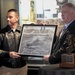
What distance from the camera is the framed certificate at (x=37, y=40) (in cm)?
350

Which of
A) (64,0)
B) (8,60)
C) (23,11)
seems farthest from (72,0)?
(8,60)

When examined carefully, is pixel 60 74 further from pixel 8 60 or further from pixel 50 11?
pixel 50 11

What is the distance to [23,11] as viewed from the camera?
4617 mm

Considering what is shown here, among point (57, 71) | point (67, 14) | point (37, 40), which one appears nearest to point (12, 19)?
point (37, 40)

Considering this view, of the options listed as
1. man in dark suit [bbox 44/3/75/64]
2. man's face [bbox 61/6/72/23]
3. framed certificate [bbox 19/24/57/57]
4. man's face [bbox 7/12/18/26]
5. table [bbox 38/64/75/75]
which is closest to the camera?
table [bbox 38/64/75/75]

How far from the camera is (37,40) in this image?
357 centimetres

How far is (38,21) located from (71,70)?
1.96m

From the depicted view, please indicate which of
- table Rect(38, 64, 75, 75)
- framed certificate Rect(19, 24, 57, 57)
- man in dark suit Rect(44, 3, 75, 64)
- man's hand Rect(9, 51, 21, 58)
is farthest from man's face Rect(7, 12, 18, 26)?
table Rect(38, 64, 75, 75)

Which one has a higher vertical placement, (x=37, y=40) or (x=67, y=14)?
(x=67, y=14)

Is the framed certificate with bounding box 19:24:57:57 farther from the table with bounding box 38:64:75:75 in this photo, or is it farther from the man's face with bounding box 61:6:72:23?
the table with bounding box 38:64:75:75

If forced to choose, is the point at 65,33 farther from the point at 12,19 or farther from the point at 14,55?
the point at 12,19

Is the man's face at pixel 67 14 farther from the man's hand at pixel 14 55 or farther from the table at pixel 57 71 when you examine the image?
the man's hand at pixel 14 55

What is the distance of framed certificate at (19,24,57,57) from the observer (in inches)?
138

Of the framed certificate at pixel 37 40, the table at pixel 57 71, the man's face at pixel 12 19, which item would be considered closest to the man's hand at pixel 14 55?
the framed certificate at pixel 37 40
